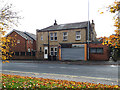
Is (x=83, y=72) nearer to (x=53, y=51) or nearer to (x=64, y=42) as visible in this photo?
(x=64, y=42)

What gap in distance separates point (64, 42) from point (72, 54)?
3.60m

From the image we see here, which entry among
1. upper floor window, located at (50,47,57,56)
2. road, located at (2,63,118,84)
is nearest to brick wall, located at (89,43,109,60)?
upper floor window, located at (50,47,57,56)

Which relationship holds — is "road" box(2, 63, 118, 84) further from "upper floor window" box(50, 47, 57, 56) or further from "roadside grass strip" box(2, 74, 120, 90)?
"upper floor window" box(50, 47, 57, 56)

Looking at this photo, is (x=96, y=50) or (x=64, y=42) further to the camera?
(x=64, y=42)

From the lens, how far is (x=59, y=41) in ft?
84.0

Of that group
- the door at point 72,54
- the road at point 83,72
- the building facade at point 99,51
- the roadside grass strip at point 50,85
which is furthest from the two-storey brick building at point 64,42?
the roadside grass strip at point 50,85

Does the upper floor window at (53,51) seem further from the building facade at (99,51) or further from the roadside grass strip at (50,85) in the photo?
the roadside grass strip at (50,85)

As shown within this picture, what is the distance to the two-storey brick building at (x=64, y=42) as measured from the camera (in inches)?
910

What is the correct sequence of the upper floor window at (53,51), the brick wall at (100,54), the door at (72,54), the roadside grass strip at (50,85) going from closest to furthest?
the roadside grass strip at (50,85), the brick wall at (100,54), the door at (72,54), the upper floor window at (53,51)

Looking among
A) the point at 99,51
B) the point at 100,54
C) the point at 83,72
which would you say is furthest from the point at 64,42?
the point at 83,72

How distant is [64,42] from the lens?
25.2m

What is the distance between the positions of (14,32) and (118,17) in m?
34.2

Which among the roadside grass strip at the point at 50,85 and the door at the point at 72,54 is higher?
the door at the point at 72,54

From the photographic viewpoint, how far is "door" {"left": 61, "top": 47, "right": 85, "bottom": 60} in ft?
74.5
